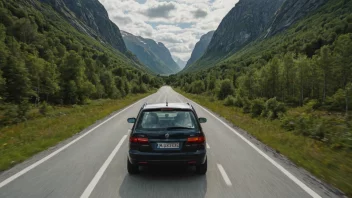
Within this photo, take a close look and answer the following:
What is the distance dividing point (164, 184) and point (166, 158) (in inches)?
21.3

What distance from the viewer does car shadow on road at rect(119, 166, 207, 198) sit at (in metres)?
5.76

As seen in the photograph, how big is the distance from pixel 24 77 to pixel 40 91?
14693mm

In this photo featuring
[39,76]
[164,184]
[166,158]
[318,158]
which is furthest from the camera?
[39,76]

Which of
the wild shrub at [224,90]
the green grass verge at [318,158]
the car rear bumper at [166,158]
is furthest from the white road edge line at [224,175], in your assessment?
the wild shrub at [224,90]

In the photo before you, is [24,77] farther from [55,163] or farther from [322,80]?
[322,80]

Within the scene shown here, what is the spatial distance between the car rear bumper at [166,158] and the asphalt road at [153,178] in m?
0.44

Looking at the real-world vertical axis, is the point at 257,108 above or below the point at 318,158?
below

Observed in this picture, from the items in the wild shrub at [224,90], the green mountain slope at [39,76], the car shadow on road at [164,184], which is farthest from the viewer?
the wild shrub at [224,90]

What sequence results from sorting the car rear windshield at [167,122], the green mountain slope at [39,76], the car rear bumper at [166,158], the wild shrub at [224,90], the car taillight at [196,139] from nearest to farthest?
the car rear bumper at [166,158] < the car taillight at [196,139] < the car rear windshield at [167,122] < the green mountain slope at [39,76] < the wild shrub at [224,90]

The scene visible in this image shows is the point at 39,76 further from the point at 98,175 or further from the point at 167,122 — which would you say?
the point at 167,122

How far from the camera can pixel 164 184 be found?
250 inches

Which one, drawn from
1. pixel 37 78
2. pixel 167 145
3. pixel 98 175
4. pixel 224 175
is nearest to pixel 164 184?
pixel 167 145

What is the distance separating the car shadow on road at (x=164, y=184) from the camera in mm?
5762

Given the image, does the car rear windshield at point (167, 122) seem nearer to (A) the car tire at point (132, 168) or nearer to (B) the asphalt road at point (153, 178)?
(A) the car tire at point (132, 168)
